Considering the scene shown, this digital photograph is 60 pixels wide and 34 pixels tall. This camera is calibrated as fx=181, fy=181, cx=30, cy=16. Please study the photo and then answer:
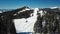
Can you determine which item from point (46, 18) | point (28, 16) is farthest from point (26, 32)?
point (28, 16)

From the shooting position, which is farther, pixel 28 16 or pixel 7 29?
pixel 28 16

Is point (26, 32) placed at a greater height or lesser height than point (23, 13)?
lesser

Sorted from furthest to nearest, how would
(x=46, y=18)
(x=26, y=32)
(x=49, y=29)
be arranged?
(x=26, y=32) → (x=46, y=18) → (x=49, y=29)

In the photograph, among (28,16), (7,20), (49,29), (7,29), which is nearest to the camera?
(7,29)

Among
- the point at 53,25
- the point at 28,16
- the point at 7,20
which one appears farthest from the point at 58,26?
the point at 28,16

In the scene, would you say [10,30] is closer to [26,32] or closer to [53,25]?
[53,25]

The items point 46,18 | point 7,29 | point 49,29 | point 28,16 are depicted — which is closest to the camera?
point 7,29

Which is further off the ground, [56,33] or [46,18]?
[46,18]

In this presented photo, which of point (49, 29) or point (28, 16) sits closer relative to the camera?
point (49, 29)

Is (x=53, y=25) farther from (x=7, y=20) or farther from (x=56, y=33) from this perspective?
(x=7, y=20)
